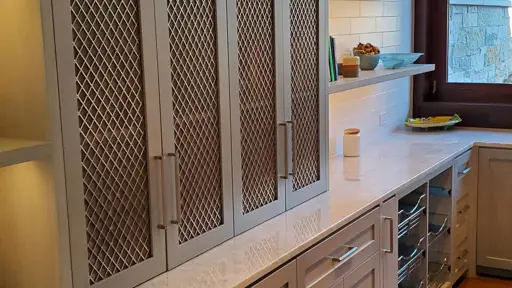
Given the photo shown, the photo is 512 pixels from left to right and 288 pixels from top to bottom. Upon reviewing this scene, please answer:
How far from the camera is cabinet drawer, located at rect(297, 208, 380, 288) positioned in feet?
7.59

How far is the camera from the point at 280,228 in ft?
7.97

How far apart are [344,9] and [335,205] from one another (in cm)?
153

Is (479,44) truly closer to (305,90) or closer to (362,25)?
(362,25)

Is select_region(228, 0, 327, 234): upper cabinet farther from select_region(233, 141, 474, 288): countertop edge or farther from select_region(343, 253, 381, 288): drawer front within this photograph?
select_region(343, 253, 381, 288): drawer front

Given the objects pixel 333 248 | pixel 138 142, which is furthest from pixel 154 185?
pixel 333 248

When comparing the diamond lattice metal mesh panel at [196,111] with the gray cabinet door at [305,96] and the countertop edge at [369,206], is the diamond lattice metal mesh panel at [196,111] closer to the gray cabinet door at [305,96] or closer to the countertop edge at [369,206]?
the countertop edge at [369,206]

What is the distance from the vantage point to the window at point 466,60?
466cm

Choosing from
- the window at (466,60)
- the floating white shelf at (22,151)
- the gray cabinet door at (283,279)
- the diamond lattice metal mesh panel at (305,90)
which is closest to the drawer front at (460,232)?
the window at (466,60)

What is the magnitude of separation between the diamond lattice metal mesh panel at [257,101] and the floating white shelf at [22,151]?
2.80ft

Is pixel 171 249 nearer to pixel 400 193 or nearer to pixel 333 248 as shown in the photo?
pixel 333 248

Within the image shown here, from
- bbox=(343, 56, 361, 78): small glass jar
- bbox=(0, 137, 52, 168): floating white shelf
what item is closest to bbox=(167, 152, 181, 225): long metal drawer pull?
bbox=(0, 137, 52, 168): floating white shelf

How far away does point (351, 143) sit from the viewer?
3.84m

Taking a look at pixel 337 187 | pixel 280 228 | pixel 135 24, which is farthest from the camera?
pixel 337 187

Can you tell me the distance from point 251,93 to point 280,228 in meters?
0.50
